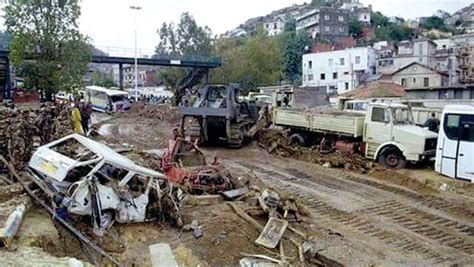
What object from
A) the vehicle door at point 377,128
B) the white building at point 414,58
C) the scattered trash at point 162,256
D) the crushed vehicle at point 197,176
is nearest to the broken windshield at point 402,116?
the vehicle door at point 377,128

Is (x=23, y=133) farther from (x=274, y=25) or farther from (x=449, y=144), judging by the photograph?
(x=274, y=25)

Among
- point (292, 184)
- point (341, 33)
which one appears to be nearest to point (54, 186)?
point (292, 184)

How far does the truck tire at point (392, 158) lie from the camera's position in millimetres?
15656

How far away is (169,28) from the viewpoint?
204 feet

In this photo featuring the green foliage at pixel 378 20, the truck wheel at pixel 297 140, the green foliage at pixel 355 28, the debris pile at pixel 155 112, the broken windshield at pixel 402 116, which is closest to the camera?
the broken windshield at pixel 402 116

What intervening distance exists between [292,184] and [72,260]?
8262mm

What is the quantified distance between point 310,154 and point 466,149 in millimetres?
6001

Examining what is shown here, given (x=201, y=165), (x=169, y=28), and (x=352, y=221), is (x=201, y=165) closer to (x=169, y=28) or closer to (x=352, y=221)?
(x=352, y=221)

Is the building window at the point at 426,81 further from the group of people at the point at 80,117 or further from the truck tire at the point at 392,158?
Result: the group of people at the point at 80,117

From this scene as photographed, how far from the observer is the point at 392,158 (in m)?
15.8

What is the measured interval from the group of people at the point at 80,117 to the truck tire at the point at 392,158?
10.4 meters

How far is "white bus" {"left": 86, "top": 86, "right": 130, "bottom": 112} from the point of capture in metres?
40.7

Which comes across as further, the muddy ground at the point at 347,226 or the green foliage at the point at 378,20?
the green foliage at the point at 378,20

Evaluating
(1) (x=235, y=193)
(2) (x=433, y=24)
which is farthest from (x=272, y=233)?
(2) (x=433, y=24)
